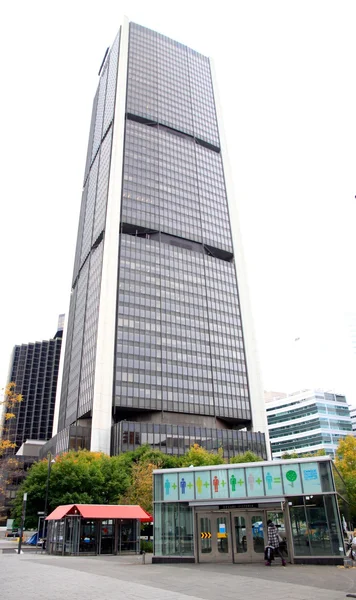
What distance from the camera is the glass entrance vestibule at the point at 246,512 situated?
2236cm

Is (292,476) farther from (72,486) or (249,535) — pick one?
(72,486)

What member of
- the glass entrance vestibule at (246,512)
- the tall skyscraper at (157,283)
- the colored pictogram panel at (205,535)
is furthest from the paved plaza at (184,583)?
the tall skyscraper at (157,283)

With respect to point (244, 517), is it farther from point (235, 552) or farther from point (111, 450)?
point (111, 450)

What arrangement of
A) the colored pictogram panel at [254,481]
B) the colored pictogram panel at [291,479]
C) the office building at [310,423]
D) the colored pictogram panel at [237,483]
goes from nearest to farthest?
the colored pictogram panel at [291,479], the colored pictogram panel at [254,481], the colored pictogram panel at [237,483], the office building at [310,423]

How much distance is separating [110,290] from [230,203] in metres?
56.0

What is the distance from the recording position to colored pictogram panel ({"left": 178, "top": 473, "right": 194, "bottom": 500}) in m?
26.0

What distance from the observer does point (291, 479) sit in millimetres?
23438

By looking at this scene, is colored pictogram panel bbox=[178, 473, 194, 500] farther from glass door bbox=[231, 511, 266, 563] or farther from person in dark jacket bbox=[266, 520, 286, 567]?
person in dark jacket bbox=[266, 520, 286, 567]

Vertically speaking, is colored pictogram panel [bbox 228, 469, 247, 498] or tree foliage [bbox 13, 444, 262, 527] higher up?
tree foliage [bbox 13, 444, 262, 527]

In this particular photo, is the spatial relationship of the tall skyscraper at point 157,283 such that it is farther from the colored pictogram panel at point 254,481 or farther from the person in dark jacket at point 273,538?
the person in dark jacket at point 273,538

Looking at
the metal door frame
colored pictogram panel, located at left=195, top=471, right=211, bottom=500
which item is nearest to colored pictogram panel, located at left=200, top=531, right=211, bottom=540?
the metal door frame

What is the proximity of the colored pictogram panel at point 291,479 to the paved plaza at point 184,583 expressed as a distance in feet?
11.1

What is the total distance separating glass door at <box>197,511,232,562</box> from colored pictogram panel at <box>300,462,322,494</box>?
5026 mm

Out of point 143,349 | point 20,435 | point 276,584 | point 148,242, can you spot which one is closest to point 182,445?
point 143,349
